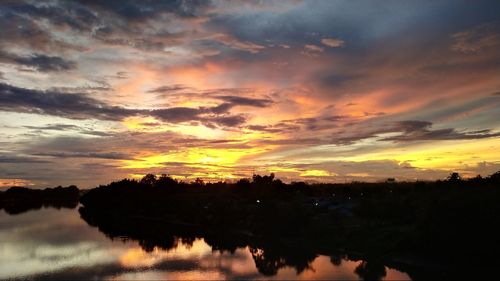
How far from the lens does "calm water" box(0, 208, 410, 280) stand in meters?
39.5

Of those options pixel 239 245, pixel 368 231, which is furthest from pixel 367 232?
pixel 239 245

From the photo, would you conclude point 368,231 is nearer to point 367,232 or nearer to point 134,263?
point 367,232

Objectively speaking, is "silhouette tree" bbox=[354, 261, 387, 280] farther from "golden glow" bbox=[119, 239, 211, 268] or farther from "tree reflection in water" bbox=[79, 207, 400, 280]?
"golden glow" bbox=[119, 239, 211, 268]

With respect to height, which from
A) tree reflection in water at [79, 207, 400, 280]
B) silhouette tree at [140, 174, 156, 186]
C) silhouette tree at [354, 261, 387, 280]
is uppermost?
silhouette tree at [140, 174, 156, 186]

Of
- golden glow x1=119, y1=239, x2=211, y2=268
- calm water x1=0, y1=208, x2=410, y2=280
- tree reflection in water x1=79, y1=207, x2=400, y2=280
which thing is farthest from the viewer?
golden glow x1=119, y1=239, x2=211, y2=268

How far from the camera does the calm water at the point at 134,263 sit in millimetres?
39469

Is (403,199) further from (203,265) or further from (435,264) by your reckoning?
(203,265)

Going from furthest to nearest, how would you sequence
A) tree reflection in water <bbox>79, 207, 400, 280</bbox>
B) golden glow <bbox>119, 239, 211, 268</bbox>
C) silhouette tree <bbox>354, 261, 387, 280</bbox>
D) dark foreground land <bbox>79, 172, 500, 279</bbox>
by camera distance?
golden glow <bbox>119, 239, 211, 268</bbox> → tree reflection in water <bbox>79, 207, 400, 280</bbox> → dark foreground land <bbox>79, 172, 500, 279</bbox> → silhouette tree <bbox>354, 261, 387, 280</bbox>

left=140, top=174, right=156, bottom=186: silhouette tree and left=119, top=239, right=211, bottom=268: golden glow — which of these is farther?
left=140, top=174, right=156, bottom=186: silhouette tree

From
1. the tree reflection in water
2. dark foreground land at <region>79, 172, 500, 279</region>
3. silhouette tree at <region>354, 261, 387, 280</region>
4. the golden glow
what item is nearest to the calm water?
the golden glow

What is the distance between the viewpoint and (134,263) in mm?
46844

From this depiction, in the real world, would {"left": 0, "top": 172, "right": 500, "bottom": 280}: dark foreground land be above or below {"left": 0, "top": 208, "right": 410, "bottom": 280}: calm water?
above

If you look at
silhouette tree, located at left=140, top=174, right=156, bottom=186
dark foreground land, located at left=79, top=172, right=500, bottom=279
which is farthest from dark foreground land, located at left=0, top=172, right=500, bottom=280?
silhouette tree, located at left=140, top=174, right=156, bottom=186

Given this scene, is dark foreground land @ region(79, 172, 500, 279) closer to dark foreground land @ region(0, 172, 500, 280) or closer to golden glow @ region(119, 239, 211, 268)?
dark foreground land @ region(0, 172, 500, 280)
